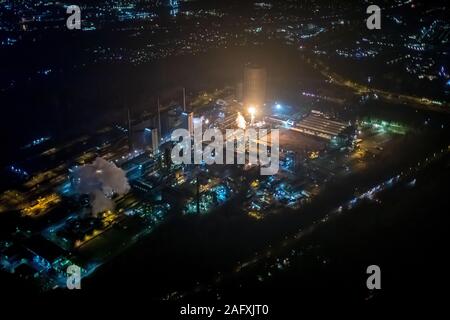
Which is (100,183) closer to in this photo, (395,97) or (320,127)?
(320,127)

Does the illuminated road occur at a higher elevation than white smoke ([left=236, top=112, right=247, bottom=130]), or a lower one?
higher

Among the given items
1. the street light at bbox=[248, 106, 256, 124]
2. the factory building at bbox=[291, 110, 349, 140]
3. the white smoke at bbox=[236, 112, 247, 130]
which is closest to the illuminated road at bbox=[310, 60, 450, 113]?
the factory building at bbox=[291, 110, 349, 140]

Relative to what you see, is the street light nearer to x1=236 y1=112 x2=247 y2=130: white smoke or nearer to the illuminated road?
x1=236 y1=112 x2=247 y2=130: white smoke

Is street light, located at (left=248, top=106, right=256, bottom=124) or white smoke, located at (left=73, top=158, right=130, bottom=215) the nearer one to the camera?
white smoke, located at (left=73, top=158, right=130, bottom=215)

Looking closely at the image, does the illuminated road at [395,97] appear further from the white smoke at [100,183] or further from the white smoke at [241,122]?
the white smoke at [100,183]

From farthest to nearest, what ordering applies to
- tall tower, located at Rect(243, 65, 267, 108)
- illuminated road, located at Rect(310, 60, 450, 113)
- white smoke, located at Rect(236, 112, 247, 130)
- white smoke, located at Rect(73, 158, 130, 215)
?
illuminated road, located at Rect(310, 60, 450, 113)
tall tower, located at Rect(243, 65, 267, 108)
white smoke, located at Rect(236, 112, 247, 130)
white smoke, located at Rect(73, 158, 130, 215)

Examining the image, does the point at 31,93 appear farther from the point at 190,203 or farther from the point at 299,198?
the point at 299,198
